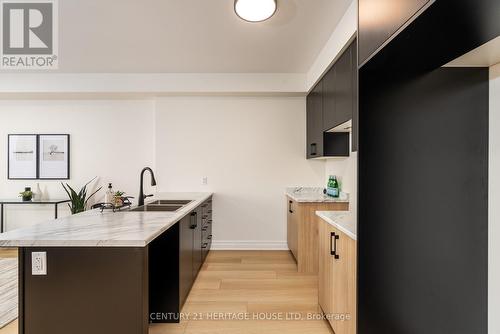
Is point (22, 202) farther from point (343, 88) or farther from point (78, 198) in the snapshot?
point (343, 88)

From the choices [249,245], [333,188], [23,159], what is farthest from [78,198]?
[333,188]

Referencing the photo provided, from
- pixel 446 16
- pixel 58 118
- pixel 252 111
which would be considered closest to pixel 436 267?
pixel 446 16

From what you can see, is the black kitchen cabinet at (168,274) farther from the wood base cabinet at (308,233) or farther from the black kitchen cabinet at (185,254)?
the wood base cabinet at (308,233)

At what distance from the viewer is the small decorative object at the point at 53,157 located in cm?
443

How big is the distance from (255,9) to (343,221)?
177 cm

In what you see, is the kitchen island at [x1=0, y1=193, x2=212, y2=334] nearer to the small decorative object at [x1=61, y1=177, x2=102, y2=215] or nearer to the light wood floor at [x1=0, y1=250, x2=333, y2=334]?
the light wood floor at [x1=0, y1=250, x2=333, y2=334]

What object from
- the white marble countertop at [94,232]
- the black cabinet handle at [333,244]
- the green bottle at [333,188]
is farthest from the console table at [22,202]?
the black cabinet handle at [333,244]

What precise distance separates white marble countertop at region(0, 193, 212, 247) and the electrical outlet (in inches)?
2.9

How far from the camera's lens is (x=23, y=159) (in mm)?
4445

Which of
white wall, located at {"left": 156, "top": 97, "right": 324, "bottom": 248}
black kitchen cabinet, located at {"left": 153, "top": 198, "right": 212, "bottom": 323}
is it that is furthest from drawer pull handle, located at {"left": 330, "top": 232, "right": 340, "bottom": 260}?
white wall, located at {"left": 156, "top": 97, "right": 324, "bottom": 248}

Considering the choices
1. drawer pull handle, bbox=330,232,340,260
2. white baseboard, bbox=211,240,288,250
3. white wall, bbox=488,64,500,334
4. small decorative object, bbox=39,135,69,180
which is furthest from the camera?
small decorative object, bbox=39,135,69,180

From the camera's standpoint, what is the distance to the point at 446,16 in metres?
0.80

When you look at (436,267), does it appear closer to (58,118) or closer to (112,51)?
(112,51)

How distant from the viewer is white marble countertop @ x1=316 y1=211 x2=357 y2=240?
1.59 meters
